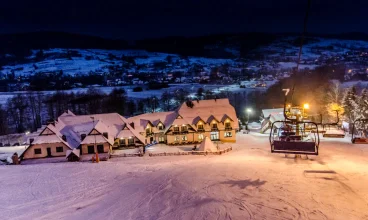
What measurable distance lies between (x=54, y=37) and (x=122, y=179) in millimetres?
179733

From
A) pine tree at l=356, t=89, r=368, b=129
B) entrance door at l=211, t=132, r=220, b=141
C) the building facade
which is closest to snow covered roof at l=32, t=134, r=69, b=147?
the building facade

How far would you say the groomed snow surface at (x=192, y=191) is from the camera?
1391 centimetres

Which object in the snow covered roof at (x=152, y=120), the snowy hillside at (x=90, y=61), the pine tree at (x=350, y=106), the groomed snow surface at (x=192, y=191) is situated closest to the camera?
the groomed snow surface at (x=192, y=191)

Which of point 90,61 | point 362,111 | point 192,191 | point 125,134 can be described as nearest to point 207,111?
point 125,134

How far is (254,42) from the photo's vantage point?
181 meters

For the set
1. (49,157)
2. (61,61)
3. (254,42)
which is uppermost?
(254,42)

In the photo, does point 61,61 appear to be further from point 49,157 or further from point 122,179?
point 122,179

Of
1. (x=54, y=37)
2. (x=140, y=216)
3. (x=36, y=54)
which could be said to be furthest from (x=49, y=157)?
(x=54, y=37)

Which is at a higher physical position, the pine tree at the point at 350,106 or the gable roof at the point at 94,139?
the pine tree at the point at 350,106

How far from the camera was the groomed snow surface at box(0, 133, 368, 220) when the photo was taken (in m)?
13.9

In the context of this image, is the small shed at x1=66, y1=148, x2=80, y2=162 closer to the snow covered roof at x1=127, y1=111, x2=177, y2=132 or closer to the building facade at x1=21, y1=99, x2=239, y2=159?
the building facade at x1=21, y1=99, x2=239, y2=159

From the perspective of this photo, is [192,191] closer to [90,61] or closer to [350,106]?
[350,106]

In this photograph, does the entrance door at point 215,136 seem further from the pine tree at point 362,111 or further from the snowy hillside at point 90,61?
the snowy hillside at point 90,61

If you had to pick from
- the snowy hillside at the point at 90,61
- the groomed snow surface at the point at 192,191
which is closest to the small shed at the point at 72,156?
the groomed snow surface at the point at 192,191
